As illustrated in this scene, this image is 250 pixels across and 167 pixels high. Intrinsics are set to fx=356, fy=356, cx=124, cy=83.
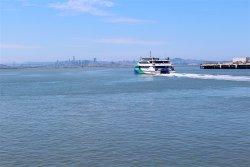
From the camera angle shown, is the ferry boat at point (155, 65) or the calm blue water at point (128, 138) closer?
the calm blue water at point (128, 138)

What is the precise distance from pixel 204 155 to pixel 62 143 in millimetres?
8407

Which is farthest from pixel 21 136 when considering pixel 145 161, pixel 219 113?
pixel 219 113

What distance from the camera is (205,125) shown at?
25828mm

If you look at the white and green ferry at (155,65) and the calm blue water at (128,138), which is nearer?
the calm blue water at (128,138)

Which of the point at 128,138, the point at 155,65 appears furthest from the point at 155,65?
the point at 128,138

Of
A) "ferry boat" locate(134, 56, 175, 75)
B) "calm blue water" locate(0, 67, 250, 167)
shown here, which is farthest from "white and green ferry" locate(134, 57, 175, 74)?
"calm blue water" locate(0, 67, 250, 167)

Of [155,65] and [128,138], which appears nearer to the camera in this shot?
[128,138]

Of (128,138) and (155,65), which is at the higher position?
(155,65)

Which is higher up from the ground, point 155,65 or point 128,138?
point 155,65

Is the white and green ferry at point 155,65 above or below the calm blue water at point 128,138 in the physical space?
above

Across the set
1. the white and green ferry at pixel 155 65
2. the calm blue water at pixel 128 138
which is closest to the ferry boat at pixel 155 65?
the white and green ferry at pixel 155 65

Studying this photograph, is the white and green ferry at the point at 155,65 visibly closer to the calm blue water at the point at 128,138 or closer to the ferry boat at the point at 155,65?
the ferry boat at the point at 155,65

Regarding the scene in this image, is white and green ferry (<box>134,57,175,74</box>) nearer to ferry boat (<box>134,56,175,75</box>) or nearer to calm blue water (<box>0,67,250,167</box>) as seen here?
ferry boat (<box>134,56,175,75</box>)

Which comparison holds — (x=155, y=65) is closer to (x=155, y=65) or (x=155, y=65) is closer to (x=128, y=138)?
(x=155, y=65)
